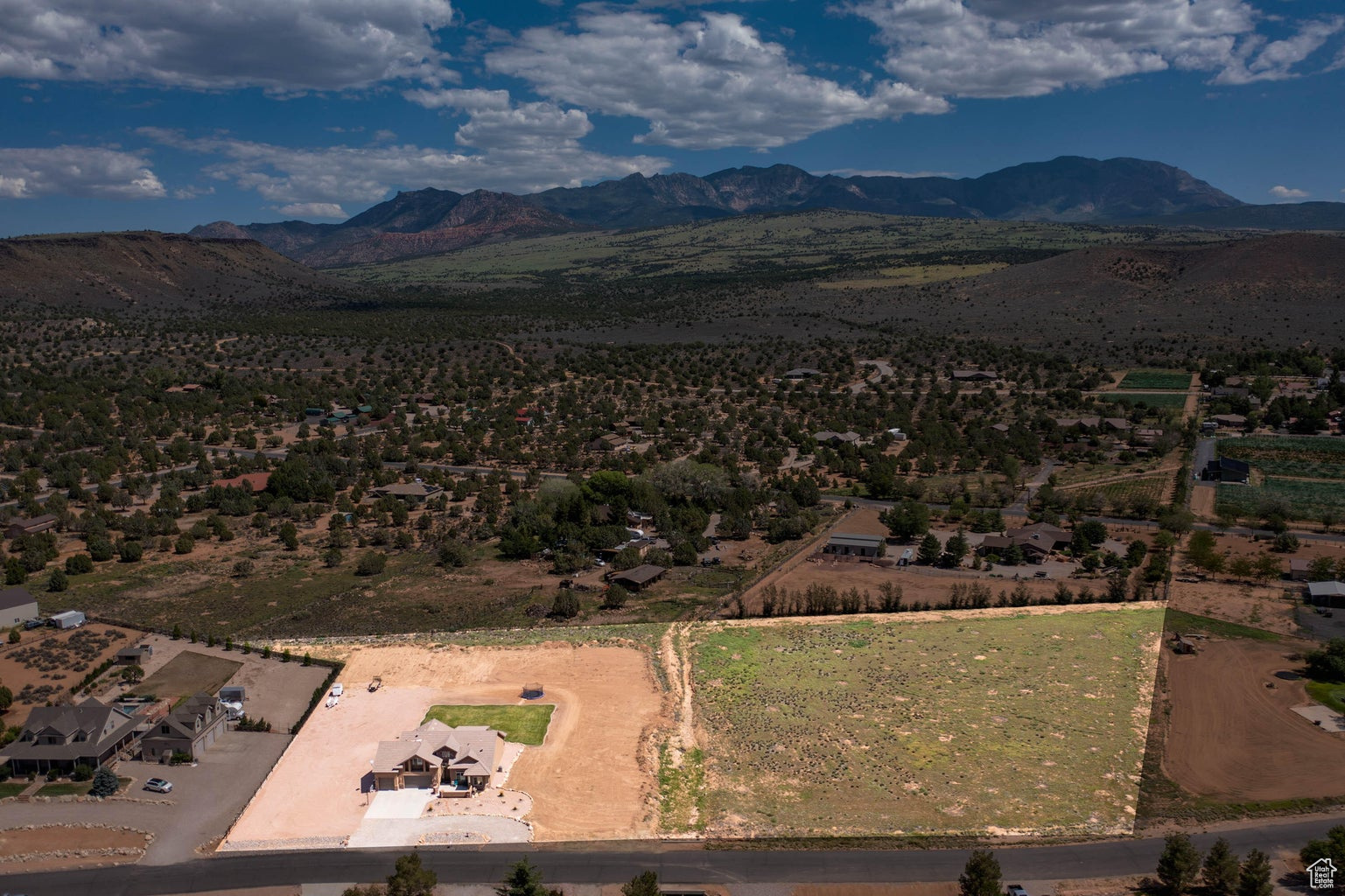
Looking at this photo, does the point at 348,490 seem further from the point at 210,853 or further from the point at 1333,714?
the point at 1333,714

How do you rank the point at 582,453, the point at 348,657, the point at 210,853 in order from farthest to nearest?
the point at 582,453 < the point at 348,657 < the point at 210,853

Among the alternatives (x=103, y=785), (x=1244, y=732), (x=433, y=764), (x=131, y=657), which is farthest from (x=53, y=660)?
(x=1244, y=732)

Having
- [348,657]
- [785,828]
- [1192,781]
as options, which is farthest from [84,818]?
[1192,781]

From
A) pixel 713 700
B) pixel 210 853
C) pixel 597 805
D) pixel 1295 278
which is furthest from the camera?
pixel 1295 278

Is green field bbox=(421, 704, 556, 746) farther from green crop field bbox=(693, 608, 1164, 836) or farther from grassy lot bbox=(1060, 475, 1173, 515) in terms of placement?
grassy lot bbox=(1060, 475, 1173, 515)

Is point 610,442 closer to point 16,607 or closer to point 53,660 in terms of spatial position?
point 16,607

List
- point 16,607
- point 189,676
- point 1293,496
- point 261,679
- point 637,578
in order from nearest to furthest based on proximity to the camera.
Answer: point 261,679 < point 189,676 < point 16,607 < point 637,578 < point 1293,496

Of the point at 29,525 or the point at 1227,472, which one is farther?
the point at 1227,472
